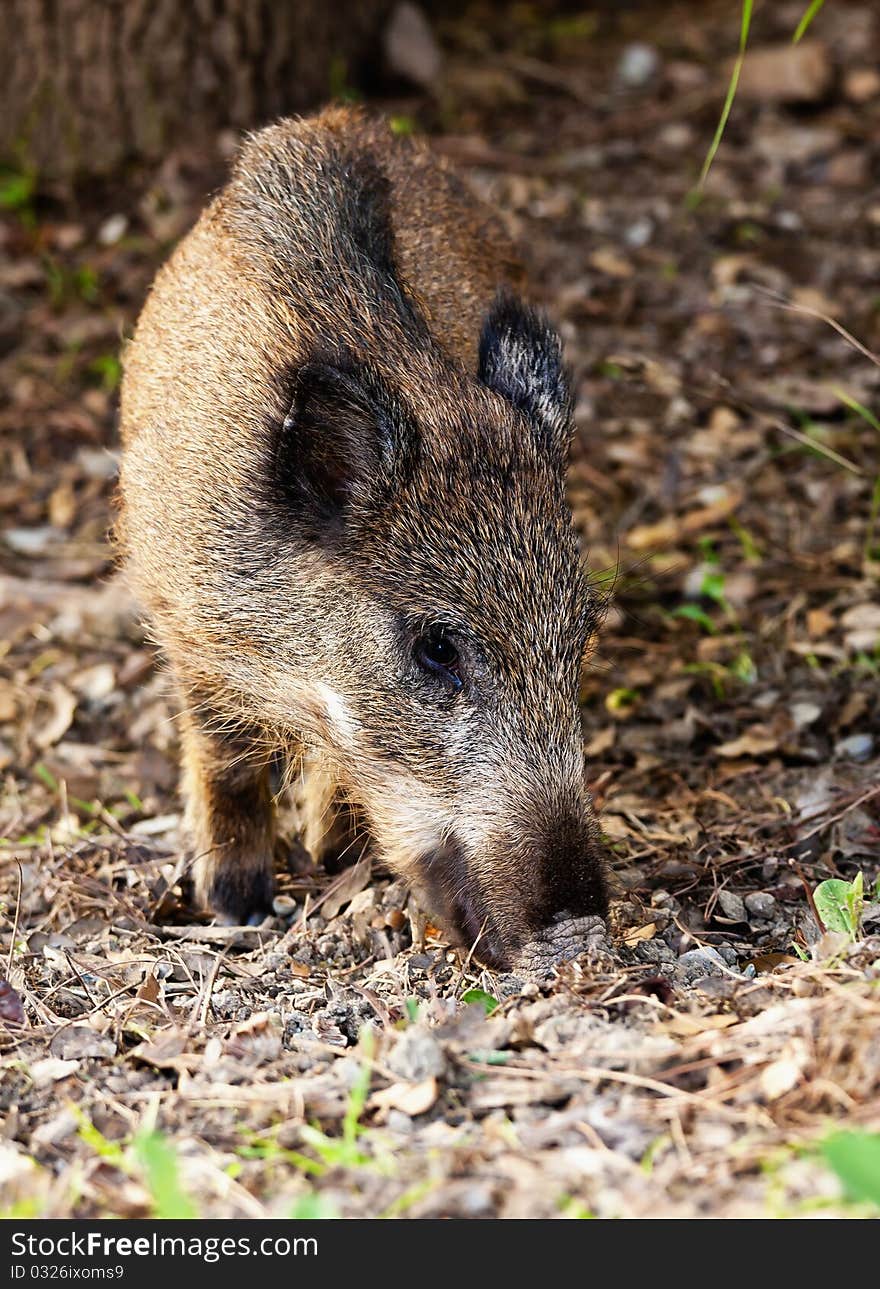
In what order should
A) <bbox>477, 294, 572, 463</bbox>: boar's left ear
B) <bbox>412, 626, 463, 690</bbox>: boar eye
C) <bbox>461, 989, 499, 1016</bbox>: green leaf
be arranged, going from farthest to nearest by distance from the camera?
1. <bbox>477, 294, 572, 463</bbox>: boar's left ear
2. <bbox>412, 626, 463, 690</bbox>: boar eye
3. <bbox>461, 989, 499, 1016</bbox>: green leaf

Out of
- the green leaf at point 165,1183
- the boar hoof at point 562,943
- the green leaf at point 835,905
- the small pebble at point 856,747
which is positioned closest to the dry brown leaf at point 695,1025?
the boar hoof at point 562,943

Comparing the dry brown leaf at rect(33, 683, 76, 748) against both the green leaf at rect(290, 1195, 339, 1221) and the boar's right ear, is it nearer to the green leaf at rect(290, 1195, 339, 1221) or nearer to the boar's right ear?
the boar's right ear

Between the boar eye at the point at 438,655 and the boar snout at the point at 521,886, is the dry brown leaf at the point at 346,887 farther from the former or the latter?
the boar eye at the point at 438,655

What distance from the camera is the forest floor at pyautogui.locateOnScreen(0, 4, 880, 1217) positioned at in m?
3.09

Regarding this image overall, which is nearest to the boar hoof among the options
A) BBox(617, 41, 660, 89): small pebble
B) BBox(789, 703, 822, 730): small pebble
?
BBox(789, 703, 822, 730): small pebble

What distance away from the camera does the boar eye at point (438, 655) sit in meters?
4.27

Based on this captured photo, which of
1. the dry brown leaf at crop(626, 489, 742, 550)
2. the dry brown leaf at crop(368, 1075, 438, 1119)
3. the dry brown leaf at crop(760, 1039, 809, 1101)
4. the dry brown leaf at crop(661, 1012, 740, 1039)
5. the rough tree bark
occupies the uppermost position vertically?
the rough tree bark

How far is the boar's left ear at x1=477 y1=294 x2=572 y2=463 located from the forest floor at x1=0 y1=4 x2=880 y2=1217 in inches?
26.5

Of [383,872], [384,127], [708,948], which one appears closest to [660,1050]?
[708,948]

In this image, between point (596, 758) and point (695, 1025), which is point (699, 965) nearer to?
point (695, 1025)

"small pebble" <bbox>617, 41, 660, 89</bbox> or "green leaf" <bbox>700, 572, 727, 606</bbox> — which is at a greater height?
"small pebble" <bbox>617, 41, 660, 89</bbox>

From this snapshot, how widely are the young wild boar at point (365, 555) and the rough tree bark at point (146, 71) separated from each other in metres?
3.26

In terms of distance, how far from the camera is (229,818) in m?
5.13

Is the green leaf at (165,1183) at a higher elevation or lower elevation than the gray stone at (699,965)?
lower
